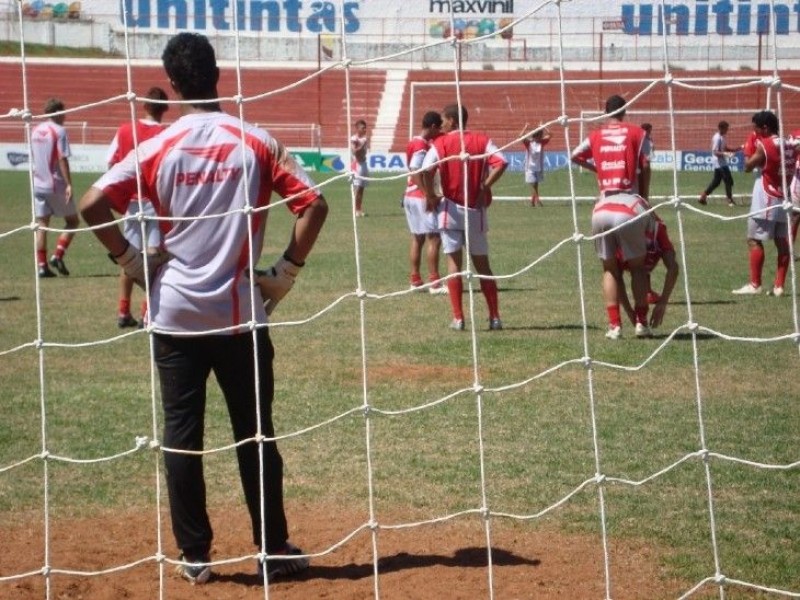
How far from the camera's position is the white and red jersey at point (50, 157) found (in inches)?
593

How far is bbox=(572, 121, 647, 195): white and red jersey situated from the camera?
11039 mm

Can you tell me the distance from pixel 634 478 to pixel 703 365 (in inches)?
129

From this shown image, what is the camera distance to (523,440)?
7770 mm

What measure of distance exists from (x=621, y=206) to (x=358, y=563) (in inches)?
229

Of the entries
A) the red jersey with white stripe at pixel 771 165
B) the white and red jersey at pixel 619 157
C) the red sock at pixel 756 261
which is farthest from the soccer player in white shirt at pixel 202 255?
the red sock at pixel 756 261

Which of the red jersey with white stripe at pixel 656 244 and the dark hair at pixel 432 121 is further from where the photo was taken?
the dark hair at pixel 432 121

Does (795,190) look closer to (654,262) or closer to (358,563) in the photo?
(654,262)

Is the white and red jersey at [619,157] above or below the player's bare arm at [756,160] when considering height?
above

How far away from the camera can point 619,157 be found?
11.0m

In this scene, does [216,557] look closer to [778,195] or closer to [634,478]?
[634,478]

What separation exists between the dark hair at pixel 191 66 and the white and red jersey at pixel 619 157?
20.2 feet

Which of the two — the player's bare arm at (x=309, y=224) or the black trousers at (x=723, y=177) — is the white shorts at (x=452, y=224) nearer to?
the player's bare arm at (x=309, y=224)

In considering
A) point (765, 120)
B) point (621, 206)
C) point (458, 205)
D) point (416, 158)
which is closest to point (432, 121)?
point (416, 158)

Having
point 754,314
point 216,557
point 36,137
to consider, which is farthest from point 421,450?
point 36,137
